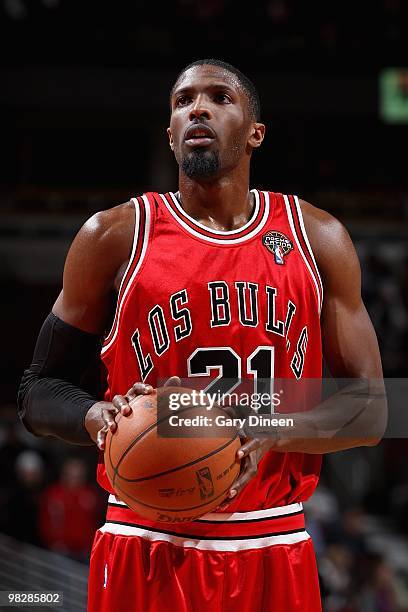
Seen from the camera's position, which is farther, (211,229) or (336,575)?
(336,575)

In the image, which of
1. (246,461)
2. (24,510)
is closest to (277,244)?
(246,461)

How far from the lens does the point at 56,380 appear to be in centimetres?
306

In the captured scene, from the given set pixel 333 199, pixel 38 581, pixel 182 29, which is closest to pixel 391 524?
pixel 333 199

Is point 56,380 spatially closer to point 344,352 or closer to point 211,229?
point 211,229

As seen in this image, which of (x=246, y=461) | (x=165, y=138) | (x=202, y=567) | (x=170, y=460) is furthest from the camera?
(x=165, y=138)

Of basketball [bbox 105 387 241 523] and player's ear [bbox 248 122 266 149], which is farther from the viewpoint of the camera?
player's ear [bbox 248 122 266 149]

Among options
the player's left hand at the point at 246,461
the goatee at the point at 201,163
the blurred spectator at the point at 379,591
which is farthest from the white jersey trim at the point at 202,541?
the blurred spectator at the point at 379,591

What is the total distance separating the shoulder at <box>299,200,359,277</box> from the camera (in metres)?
3.11

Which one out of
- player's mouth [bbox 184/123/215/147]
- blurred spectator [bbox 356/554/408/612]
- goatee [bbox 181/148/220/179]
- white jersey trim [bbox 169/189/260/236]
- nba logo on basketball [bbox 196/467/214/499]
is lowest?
blurred spectator [bbox 356/554/408/612]

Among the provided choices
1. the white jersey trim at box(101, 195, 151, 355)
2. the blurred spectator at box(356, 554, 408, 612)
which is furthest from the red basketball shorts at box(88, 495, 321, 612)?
the blurred spectator at box(356, 554, 408, 612)

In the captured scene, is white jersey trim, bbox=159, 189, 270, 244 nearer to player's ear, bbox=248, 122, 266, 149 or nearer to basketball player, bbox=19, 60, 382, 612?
basketball player, bbox=19, 60, 382, 612

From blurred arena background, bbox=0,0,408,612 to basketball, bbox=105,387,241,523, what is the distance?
7473 millimetres

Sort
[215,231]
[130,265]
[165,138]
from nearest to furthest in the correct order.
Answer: [130,265] → [215,231] → [165,138]

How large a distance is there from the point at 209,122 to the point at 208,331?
2.24 ft
